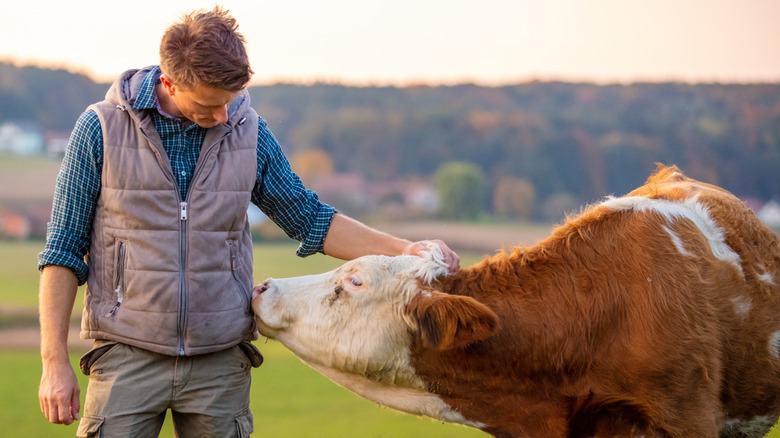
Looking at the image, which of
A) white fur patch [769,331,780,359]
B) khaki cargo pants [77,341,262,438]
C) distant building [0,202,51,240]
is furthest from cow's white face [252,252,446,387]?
distant building [0,202,51,240]

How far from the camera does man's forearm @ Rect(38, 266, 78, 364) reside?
271 cm

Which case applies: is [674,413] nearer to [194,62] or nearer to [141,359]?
[141,359]

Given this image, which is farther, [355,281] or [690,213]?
[690,213]

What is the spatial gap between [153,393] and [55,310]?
471 millimetres

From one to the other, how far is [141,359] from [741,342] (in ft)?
8.78

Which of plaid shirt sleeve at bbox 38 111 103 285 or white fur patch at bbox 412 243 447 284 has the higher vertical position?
plaid shirt sleeve at bbox 38 111 103 285

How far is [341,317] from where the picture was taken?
126 inches

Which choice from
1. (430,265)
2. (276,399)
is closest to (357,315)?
(430,265)

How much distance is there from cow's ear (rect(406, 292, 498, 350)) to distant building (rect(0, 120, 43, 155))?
3119cm

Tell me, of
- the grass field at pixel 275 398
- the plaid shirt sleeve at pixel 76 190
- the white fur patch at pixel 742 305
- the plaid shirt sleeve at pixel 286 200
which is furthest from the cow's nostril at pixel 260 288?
the grass field at pixel 275 398

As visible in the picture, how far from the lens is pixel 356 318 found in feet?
10.5

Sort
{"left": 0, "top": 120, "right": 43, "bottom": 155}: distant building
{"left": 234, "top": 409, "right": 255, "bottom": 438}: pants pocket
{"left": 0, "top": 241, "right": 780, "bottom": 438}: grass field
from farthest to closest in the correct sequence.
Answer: {"left": 0, "top": 120, "right": 43, "bottom": 155}: distant building
{"left": 0, "top": 241, "right": 780, "bottom": 438}: grass field
{"left": 234, "top": 409, "right": 255, "bottom": 438}: pants pocket

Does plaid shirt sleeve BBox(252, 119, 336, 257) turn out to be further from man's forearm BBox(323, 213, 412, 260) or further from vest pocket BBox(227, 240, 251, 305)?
vest pocket BBox(227, 240, 251, 305)

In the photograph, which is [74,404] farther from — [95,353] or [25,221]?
[25,221]
